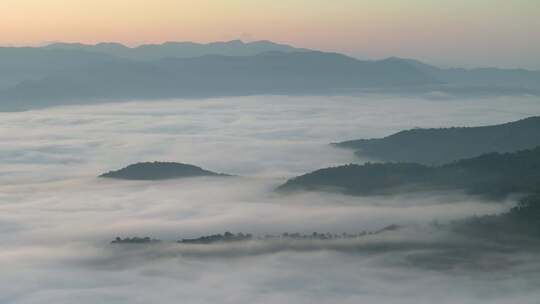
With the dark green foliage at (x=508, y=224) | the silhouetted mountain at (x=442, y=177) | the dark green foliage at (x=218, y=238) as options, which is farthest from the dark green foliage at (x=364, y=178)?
the dark green foliage at (x=218, y=238)

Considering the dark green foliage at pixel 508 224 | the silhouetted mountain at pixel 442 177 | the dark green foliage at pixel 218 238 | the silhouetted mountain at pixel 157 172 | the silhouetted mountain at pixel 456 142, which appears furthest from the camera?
the silhouetted mountain at pixel 456 142

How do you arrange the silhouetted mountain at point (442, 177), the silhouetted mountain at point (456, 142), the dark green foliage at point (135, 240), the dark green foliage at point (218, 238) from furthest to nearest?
the silhouetted mountain at point (456, 142) < the silhouetted mountain at point (442, 177) < the dark green foliage at point (135, 240) < the dark green foliage at point (218, 238)

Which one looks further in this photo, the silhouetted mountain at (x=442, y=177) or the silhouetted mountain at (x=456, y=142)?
the silhouetted mountain at (x=456, y=142)

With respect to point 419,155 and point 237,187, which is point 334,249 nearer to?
point 237,187

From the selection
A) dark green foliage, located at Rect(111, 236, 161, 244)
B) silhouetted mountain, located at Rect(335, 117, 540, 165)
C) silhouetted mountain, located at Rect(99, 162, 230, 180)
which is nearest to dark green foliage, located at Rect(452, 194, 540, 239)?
dark green foliage, located at Rect(111, 236, 161, 244)

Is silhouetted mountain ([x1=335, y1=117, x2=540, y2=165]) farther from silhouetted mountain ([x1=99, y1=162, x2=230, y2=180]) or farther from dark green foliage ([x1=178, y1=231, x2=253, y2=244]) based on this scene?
dark green foliage ([x1=178, y1=231, x2=253, y2=244])

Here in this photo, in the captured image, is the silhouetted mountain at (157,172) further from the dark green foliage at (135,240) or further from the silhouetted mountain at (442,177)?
the dark green foliage at (135,240)
